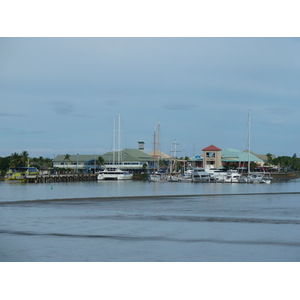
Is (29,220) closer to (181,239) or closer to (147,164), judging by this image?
(181,239)

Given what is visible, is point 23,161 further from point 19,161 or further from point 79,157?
point 79,157

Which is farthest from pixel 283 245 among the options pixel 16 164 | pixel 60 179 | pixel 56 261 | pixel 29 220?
pixel 16 164

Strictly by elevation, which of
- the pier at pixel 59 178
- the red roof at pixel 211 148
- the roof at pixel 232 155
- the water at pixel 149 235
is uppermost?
the red roof at pixel 211 148

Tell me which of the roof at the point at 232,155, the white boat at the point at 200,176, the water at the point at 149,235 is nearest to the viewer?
the water at the point at 149,235

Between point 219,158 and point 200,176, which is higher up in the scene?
point 219,158

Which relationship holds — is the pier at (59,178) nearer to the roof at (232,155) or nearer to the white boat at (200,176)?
the white boat at (200,176)

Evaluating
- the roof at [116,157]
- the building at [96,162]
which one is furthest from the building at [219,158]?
the building at [96,162]

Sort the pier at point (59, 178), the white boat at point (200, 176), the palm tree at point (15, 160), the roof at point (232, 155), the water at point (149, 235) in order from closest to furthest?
1. the water at point (149, 235)
2. the white boat at point (200, 176)
3. the pier at point (59, 178)
4. the palm tree at point (15, 160)
5. the roof at point (232, 155)

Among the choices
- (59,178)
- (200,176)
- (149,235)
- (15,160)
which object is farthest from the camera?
(15,160)

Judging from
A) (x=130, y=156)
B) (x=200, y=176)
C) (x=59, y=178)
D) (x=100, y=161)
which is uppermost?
(x=130, y=156)

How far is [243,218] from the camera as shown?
27.8 metres

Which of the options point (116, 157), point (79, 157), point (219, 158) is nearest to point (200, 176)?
point (116, 157)

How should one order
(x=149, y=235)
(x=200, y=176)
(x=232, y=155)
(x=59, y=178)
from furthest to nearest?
(x=232, y=155) < (x=59, y=178) < (x=200, y=176) < (x=149, y=235)
